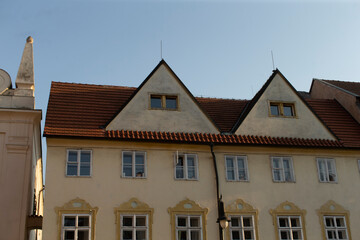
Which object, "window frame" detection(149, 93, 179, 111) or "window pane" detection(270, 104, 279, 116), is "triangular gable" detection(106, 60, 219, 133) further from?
"window pane" detection(270, 104, 279, 116)

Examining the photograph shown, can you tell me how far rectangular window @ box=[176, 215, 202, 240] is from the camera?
23.0 metres

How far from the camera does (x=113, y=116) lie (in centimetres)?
2489

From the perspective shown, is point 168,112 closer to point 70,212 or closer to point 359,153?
point 70,212

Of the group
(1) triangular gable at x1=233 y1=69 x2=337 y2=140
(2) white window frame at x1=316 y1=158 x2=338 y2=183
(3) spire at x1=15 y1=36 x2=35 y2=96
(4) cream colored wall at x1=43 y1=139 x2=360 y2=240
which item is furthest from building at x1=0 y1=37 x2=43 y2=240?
(2) white window frame at x1=316 y1=158 x2=338 y2=183

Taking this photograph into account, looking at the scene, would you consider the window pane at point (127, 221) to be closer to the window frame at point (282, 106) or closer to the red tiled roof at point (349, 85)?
the window frame at point (282, 106)

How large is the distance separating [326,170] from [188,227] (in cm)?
859

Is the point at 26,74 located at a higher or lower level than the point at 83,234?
higher

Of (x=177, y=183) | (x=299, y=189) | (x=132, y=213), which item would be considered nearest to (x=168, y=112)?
(x=177, y=183)

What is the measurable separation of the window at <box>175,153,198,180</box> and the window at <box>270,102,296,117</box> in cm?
580

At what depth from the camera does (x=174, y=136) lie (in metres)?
24.8

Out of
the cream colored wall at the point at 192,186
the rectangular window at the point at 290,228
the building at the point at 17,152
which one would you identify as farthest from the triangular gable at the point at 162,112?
the rectangular window at the point at 290,228

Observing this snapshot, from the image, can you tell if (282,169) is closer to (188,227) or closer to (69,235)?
(188,227)

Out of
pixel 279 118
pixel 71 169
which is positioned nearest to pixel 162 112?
pixel 71 169

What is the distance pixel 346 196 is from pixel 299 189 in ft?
8.93
